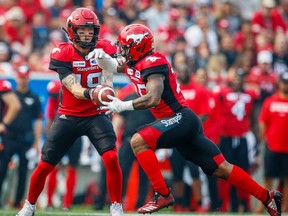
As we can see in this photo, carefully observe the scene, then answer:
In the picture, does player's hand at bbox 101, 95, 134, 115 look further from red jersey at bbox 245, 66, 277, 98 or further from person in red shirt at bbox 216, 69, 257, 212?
red jersey at bbox 245, 66, 277, 98

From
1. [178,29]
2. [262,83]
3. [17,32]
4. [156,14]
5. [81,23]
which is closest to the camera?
[81,23]

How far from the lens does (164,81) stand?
8.16m

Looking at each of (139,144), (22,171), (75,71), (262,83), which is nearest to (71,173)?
(22,171)

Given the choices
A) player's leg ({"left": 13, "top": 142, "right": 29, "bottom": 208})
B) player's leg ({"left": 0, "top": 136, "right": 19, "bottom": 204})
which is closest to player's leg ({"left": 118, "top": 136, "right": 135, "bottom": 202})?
player's leg ({"left": 13, "top": 142, "right": 29, "bottom": 208})

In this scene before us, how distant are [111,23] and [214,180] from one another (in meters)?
3.65

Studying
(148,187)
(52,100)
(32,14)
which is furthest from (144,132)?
(32,14)

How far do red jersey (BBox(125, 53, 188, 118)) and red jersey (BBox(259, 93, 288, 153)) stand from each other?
3.76 metres

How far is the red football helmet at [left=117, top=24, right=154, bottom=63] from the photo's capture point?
322 inches

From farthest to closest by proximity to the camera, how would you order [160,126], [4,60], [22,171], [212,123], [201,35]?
[201,35]
[4,60]
[212,123]
[22,171]
[160,126]

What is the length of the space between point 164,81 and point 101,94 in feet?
1.89

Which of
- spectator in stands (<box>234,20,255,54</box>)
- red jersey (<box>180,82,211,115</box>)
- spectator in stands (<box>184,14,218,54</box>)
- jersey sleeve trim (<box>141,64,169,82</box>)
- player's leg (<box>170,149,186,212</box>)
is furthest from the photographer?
spectator in stands (<box>184,14,218,54</box>)

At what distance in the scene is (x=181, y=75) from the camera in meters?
12.0

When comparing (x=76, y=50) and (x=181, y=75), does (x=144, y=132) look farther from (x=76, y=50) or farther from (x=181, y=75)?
(x=181, y=75)

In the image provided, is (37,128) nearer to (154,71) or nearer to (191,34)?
(191,34)
